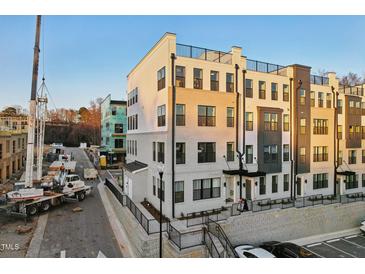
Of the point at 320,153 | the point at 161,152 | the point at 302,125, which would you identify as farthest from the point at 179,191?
the point at 320,153

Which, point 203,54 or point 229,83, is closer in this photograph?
point 203,54

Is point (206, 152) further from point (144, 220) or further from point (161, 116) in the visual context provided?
point (144, 220)

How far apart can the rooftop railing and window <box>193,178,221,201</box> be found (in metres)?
11.3

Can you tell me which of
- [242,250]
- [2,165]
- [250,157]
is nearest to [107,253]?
[242,250]

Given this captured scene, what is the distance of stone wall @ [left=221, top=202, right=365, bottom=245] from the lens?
460 inches

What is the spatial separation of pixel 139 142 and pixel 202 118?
6.45m

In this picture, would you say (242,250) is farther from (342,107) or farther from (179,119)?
(342,107)

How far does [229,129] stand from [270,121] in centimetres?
368

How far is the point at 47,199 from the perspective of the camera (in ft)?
47.2

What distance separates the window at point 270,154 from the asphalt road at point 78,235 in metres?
10.8

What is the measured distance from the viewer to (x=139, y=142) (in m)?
17.6

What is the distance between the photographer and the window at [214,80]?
13.6 metres

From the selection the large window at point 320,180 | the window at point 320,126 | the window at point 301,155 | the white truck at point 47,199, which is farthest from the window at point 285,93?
the white truck at point 47,199

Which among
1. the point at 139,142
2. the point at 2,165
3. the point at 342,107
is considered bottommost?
the point at 2,165
